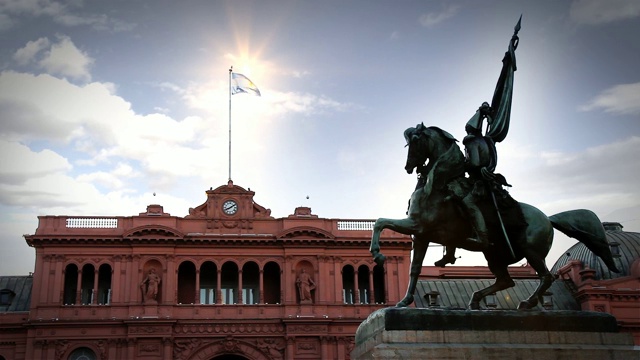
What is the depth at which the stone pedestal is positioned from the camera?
12.4 metres

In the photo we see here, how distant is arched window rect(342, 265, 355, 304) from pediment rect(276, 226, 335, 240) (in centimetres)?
306

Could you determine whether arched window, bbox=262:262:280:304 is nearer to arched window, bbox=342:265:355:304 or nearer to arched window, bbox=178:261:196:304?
arched window, bbox=342:265:355:304

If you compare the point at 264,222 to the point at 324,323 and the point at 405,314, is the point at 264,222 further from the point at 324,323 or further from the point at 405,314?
the point at 405,314

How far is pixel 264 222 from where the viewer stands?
6084 cm

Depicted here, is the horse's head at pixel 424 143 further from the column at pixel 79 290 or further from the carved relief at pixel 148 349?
the column at pixel 79 290

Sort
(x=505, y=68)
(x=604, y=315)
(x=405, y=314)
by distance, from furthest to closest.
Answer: (x=505, y=68) < (x=604, y=315) < (x=405, y=314)

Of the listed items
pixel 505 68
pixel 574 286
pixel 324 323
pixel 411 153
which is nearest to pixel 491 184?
pixel 411 153

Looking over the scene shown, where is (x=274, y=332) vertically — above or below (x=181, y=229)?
below

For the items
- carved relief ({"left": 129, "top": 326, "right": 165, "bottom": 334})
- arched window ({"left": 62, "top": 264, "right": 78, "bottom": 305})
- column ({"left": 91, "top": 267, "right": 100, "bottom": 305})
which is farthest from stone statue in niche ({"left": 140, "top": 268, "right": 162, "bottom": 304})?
arched window ({"left": 62, "top": 264, "right": 78, "bottom": 305})

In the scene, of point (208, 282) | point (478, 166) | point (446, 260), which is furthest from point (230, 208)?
point (478, 166)

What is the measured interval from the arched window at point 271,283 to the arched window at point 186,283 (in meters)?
5.53

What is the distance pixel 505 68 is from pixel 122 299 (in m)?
46.6

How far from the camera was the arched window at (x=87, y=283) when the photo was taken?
59.0 meters

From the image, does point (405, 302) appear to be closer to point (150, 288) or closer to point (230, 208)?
point (150, 288)
